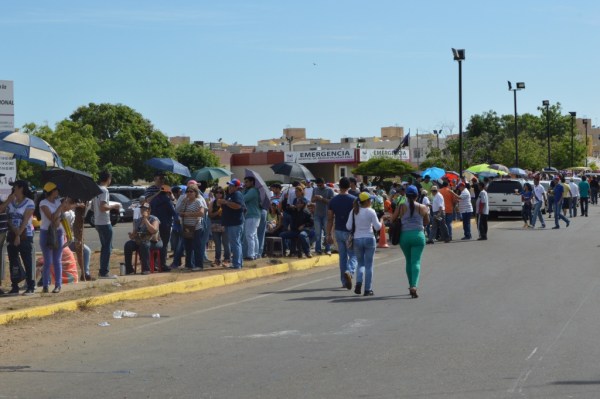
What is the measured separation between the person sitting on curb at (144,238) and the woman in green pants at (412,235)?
5218mm

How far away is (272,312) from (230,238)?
19.0ft

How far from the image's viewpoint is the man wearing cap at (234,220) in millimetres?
19078

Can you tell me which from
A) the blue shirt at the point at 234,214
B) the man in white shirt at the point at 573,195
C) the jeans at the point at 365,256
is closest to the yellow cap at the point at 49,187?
the blue shirt at the point at 234,214

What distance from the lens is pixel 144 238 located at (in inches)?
714

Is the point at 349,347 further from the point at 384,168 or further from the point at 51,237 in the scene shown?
the point at 384,168

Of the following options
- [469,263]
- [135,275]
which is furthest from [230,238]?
[469,263]

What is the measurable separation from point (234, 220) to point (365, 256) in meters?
4.60

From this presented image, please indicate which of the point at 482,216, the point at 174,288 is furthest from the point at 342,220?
the point at 482,216

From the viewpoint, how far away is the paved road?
27.1ft

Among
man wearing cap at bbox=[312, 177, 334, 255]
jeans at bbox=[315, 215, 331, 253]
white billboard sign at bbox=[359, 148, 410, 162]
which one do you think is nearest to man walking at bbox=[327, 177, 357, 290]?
man wearing cap at bbox=[312, 177, 334, 255]

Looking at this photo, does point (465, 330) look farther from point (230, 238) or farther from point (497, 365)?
point (230, 238)

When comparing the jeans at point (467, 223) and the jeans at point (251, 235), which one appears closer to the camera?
the jeans at point (251, 235)

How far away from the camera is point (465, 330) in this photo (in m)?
11.4

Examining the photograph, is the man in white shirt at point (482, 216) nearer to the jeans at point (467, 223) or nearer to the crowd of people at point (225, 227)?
the crowd of people at point (225, 227)
